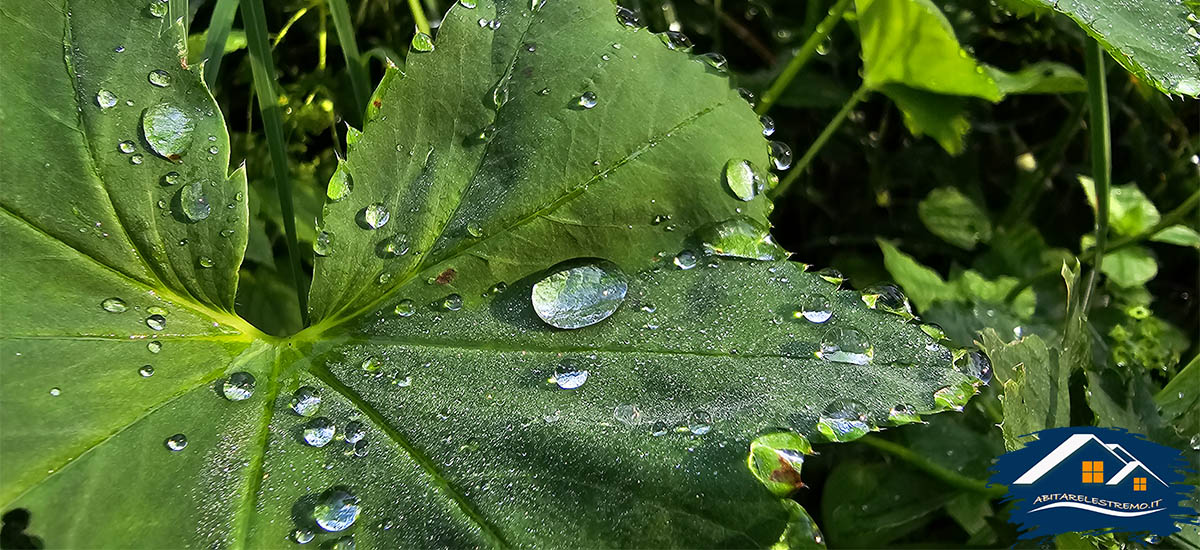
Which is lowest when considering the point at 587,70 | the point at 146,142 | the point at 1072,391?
the point at 1072,391

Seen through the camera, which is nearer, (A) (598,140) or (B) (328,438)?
(B) (328,438)

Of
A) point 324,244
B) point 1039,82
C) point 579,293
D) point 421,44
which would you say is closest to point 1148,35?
point 1039,82

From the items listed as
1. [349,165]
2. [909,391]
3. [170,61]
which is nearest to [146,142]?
[170,61]

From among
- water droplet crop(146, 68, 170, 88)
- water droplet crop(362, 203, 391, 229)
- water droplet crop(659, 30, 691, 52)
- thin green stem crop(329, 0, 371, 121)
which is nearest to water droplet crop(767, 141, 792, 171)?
water droplet crop(659, 30, 691, 52)

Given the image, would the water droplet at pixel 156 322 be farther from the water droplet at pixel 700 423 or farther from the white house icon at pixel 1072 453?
the white house icon at pixel 1072 453

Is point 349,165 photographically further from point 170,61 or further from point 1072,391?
point 1072,391

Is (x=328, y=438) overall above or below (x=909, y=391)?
below

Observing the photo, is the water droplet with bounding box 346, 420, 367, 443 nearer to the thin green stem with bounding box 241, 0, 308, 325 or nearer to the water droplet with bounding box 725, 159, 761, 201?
the thin green stem with bounding box 241, 0, 308, 325
